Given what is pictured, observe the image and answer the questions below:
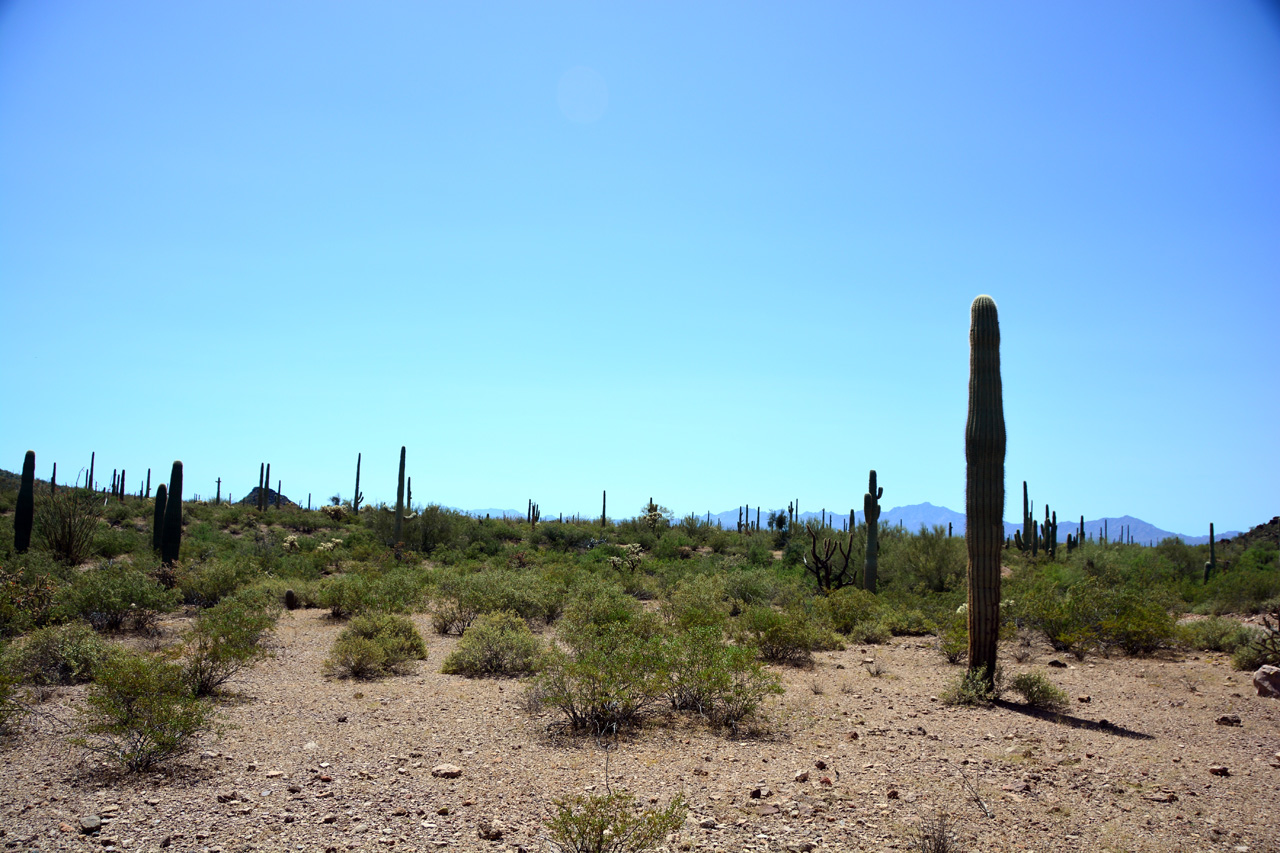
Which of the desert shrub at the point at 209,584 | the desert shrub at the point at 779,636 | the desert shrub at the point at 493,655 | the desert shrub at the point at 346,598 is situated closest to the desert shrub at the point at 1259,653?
the desert shrub at the point at 779,636

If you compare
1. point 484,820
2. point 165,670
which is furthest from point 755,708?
point 165,670

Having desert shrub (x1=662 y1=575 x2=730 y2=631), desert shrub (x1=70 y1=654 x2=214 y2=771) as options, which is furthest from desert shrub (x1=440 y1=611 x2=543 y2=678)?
desert shrub (x1=70 y1=654 x2=214 y2=771)

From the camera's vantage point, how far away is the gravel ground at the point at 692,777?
536cm

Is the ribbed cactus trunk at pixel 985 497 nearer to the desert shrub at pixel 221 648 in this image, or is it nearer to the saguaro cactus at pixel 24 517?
the desert shrub at pixel 221 648

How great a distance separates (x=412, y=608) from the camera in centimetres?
1692

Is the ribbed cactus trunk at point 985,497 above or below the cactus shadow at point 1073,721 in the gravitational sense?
above

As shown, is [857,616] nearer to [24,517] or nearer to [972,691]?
[972,691]

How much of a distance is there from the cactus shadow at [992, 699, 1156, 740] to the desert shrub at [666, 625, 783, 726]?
10.5 feet

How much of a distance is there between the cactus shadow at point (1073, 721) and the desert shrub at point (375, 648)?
8.35 m

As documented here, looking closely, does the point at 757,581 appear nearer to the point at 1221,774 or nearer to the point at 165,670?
the point at 1221,774

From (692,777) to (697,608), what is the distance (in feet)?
24.7

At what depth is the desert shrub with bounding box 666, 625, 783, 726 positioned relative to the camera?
8359 mm

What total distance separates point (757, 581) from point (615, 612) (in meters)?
7.18

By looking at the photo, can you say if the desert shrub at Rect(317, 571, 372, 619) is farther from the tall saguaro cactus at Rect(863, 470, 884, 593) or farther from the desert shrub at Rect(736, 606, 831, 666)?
the tall saguaro cactus at Rect(863, 470, 884, 593)
